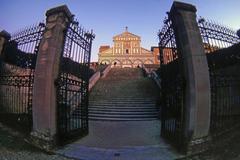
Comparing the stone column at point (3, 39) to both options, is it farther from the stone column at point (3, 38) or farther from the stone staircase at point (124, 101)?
the stone staircase at point (124, 101)

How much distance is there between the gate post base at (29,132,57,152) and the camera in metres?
5.66

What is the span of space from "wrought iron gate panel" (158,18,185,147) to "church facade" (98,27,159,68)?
165 feet

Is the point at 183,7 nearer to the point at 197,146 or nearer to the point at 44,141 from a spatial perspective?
the point at 197,146

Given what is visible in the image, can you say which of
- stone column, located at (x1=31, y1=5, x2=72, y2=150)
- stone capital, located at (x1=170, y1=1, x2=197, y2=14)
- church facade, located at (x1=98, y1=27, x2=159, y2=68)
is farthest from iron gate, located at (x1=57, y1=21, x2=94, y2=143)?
church facade, located at (x1=98, y1=27, x2=159, y2=68)

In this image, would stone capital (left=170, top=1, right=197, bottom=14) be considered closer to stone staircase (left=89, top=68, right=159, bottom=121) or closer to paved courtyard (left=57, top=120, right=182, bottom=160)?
paved courtyard (left=57, top=120, right=182, bottom=160)

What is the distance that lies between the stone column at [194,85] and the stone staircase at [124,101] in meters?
5.85

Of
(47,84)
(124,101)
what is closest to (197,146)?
(47,84)

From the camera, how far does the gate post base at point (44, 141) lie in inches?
223

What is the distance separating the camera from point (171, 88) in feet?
22.3

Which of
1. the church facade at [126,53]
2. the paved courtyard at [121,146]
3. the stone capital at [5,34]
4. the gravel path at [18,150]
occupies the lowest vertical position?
the paved courtyard at [121,146]

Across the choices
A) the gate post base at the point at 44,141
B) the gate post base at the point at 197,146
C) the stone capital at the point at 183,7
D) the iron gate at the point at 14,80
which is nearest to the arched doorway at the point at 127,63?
the iron gate at the point at 14,80

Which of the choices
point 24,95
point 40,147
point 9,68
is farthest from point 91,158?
point 9,68

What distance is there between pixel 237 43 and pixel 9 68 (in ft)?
34.0

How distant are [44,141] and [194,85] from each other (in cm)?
446
